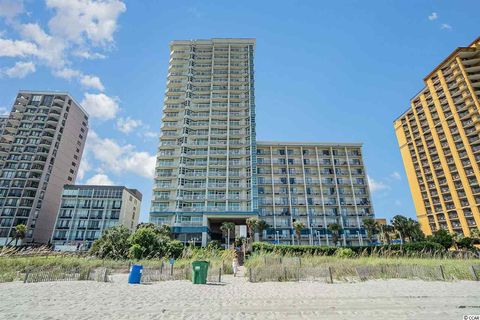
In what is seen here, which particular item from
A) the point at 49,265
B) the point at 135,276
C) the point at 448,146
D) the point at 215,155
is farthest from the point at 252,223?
the point at 448,146

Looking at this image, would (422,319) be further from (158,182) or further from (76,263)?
(158,182)

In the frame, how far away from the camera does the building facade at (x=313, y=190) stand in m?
59.8

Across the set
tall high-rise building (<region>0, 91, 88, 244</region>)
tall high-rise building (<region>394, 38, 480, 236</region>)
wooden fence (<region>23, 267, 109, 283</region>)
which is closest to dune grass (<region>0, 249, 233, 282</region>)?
wooden fence (<region>23, 267, 109, 283</region>)

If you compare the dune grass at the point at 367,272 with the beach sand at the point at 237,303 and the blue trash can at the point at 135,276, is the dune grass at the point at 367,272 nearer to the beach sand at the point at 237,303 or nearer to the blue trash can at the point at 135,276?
the beach sand at the point at 237,303

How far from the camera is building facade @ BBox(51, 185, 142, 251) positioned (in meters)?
60.9

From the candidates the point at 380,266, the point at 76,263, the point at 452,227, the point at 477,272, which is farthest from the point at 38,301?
the point at 452,227

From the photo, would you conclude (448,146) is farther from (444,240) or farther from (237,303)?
(237,303)

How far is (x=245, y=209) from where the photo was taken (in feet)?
174

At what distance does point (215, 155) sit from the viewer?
194 ft

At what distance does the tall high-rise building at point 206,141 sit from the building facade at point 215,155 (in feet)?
0.72

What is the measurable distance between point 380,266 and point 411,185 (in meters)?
74.1

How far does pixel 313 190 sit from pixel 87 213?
2422 inches

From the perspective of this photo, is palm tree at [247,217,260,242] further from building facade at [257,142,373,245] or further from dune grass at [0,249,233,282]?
dune grass at [0,249,233,282]

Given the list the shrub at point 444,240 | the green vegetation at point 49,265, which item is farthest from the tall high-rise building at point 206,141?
the shrub at point 444,240
